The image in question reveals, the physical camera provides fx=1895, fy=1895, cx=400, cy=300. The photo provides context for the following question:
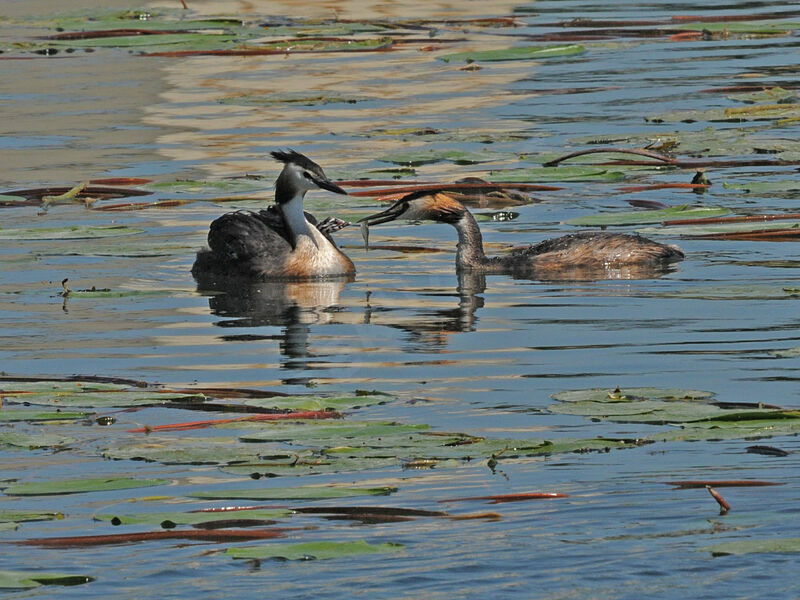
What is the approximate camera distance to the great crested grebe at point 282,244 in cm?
1323

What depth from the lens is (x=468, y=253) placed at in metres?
13.1

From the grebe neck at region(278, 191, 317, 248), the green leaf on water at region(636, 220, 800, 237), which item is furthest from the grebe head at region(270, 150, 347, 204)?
the green leaf on water at region(636, 220, 800, 237)

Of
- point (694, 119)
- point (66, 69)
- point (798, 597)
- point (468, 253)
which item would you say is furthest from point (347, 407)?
point (66, 69)

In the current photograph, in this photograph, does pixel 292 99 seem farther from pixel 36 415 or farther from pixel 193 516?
pixel 193 516

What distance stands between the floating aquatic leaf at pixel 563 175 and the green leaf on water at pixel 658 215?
116 centimetres

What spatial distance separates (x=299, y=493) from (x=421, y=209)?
704cm

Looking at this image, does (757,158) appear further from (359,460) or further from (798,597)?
(798,597)

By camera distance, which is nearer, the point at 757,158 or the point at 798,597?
the point at 798,597

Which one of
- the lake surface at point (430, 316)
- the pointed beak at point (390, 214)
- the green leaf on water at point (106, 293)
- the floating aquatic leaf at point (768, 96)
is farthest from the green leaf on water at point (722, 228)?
the floating aquatic leaf at point (768, 96)

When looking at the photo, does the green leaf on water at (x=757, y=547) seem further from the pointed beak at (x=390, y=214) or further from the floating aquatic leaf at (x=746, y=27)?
the floating aquatic leaf at (x=746, y=27)

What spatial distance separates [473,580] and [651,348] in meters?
3.95

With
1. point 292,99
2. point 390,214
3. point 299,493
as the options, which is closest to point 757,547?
point 299,493

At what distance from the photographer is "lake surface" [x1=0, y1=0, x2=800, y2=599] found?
243 inches

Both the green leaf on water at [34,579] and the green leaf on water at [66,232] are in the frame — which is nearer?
the green leaf on water at [34,579]
